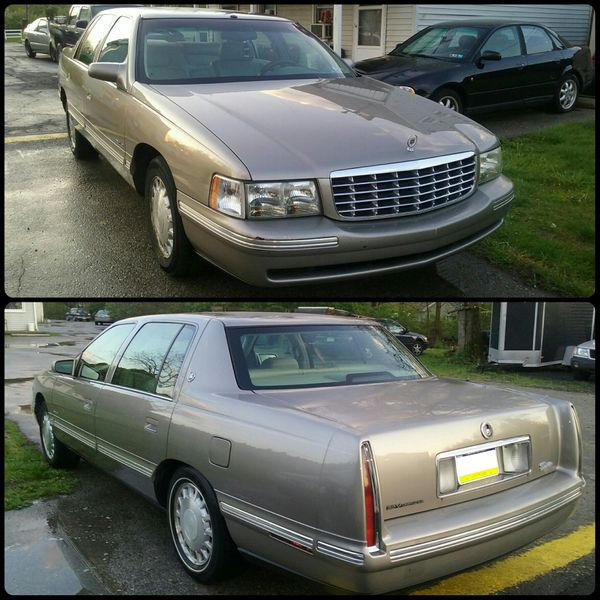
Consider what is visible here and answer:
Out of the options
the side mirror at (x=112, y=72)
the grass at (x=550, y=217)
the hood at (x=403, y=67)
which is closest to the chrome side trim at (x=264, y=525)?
the grass at (x=550, y=217)

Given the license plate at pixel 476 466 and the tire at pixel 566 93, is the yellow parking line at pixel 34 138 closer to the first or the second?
the tire at pixel 566 93

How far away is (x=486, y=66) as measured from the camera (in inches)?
391

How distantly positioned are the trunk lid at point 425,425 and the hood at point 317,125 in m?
1.41

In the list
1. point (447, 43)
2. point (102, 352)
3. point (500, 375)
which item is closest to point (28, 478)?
point (102, 352)

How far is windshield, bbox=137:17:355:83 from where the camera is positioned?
5.42m

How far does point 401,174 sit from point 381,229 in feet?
1.20

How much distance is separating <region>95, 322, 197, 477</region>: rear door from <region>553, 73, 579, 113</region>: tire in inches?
375

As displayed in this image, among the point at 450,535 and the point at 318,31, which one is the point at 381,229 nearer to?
the point at 450,535

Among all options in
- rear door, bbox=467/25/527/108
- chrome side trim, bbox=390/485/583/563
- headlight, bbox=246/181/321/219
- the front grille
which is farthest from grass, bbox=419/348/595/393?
chrome side trim, bbox=390/485/583/563

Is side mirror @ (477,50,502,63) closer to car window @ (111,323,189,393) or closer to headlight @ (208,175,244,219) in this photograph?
headlight @ (208,175,244,219)

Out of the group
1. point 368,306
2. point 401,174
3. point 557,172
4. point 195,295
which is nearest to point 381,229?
point 401,174

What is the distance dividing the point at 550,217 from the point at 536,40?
18.5 feet

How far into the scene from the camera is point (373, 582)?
2469 mm

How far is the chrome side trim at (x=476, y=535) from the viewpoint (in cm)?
250
